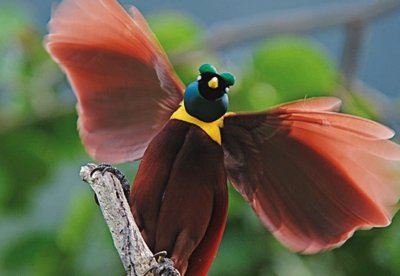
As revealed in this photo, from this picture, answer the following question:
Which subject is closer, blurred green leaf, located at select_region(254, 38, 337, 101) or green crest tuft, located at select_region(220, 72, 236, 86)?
green crest tuft, located at select_region(220, 72, 236, 86)

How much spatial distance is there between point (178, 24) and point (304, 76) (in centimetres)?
19

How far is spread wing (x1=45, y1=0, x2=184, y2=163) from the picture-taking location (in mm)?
581

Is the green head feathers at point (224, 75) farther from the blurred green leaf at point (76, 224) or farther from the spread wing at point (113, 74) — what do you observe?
the blurred green leaf at point (76, 224)

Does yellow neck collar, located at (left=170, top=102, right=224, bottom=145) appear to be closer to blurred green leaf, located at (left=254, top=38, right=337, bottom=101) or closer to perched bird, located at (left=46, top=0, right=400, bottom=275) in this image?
perched bird, located at (left=46, top=0, right=400, bottom=275)

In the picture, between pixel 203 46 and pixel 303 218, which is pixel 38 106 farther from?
pixel 303 218

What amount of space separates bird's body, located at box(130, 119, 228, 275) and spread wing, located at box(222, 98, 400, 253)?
0.02 metres

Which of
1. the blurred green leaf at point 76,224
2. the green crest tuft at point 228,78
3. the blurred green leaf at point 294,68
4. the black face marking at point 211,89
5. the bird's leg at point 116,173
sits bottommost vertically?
the blurred green leaf at point 76,224

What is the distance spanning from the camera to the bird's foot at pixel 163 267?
54 centimetres

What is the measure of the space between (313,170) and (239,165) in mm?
40

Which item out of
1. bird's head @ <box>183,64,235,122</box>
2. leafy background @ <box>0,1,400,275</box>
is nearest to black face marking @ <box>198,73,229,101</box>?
bird's head @ <box>183,64,235,122</box>

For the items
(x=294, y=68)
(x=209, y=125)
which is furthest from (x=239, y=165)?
(x=294, y=68)

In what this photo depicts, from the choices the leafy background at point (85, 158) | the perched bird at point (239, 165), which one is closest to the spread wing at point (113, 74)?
the perched bird at point (239, 165)

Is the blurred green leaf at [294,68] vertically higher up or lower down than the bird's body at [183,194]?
lower down

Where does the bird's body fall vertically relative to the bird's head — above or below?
below
